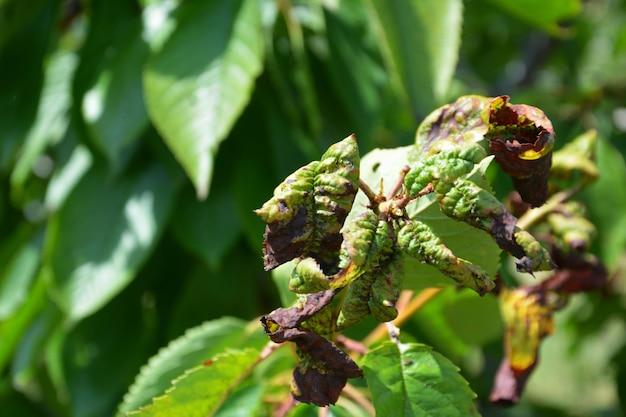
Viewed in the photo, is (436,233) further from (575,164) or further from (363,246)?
(575,164)

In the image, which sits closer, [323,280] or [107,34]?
[323,280]

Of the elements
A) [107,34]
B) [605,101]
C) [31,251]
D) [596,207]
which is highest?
[107,34]

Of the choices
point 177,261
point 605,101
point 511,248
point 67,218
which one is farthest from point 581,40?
point 511,248

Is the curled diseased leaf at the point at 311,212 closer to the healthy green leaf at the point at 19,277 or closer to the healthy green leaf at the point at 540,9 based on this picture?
the healthy green leaf at the point at 540,9

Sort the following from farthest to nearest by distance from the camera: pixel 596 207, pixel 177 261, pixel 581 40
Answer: pixel 581 40 → pixel 177 261 → pixel 596 207

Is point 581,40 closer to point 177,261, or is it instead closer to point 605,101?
point 605,101

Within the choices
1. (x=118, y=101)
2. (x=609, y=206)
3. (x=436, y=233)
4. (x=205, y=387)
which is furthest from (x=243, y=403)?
(x=609, y=206)
